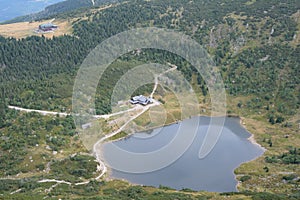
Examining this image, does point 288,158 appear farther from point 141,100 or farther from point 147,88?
point 147,88

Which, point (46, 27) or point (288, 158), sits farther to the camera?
point (46, 27)

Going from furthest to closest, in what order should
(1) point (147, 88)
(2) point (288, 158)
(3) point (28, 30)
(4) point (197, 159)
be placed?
(3) point (28, 30), (1) point (147, 88), (2) point (288, 158), (4) point (197, 159)

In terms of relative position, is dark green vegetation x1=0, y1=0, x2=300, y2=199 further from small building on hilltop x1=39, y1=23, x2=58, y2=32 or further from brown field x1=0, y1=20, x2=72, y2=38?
small building on hilltop x1=39, y1=23, x2=58, y2=32

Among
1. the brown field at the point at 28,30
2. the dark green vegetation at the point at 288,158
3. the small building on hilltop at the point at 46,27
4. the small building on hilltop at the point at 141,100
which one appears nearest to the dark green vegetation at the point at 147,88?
the dark green vegetation at the point at 288,158

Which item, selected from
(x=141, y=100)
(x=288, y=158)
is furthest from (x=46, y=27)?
(x=288, y=158)

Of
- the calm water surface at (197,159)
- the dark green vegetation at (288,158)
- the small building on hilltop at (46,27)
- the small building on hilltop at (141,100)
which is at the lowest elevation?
the dark green vegetation at (288,158)

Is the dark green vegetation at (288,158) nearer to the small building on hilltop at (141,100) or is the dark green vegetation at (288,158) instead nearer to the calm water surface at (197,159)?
the calm water surface at (197,159)
